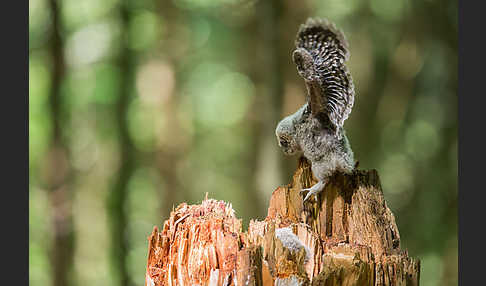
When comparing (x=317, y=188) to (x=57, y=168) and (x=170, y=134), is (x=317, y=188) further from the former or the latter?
(x=57, y=168)

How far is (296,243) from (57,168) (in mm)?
1675

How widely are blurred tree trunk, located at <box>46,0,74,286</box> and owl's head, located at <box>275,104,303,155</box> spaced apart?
4.85 ft

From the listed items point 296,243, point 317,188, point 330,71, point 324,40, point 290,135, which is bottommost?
point 296,243

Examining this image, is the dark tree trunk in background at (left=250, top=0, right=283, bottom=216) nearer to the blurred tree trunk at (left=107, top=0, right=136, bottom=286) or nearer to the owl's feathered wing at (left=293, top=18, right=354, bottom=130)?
the blurred tree trunk at (left=107, top=0, right=136, bottom=286)

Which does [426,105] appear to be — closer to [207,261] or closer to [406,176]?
[406,176]

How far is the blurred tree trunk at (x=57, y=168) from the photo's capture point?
271 cm

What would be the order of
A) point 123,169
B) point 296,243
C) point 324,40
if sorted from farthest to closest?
point 123,169 < point 324,40 < point 296,243

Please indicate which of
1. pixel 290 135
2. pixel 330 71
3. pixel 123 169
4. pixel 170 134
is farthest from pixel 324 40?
pixel 123 169

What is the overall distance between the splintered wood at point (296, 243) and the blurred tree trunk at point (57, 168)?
1.30 m

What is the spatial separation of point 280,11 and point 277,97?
46cm

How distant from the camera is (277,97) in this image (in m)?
2.63

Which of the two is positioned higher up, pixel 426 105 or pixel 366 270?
pixel 426 105

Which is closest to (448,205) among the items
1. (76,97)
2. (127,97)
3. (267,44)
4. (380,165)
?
(380,165)

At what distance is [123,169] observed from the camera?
280cm
